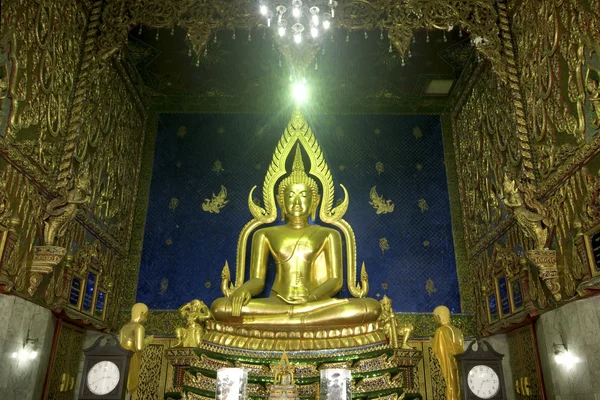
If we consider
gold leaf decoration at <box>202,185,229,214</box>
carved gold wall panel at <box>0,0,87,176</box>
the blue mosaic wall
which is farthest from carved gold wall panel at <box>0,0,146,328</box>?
gold leaf decoration at <box>202,185,229,214</box>

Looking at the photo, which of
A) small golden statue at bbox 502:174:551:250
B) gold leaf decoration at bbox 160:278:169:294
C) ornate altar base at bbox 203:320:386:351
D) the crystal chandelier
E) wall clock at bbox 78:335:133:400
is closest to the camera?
wall clock at bbox 78:335:133:400

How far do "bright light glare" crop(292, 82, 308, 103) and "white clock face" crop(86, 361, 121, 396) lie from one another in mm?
4273

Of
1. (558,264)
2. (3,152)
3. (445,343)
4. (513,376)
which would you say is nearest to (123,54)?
(3,152)

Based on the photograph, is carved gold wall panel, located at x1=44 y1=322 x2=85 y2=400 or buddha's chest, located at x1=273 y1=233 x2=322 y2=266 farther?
buddha's chest, located at x1=273 y1=233 x2=322 y2=266

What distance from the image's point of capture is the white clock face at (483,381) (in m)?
3.04

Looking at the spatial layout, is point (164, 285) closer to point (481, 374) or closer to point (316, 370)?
point (316, 370)

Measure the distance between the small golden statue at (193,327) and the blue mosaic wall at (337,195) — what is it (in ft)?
4.02

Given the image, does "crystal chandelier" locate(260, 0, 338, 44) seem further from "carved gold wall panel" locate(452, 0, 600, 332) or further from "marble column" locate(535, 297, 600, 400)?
"marble column" locate(535, 297, 600, 400)

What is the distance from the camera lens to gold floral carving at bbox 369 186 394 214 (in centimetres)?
609

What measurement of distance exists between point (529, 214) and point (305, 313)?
2187 millimetres

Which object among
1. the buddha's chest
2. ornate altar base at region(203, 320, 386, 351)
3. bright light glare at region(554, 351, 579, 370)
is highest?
the buddha's chest

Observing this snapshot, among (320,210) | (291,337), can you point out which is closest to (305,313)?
(291,337)

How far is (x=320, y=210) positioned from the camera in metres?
6.12

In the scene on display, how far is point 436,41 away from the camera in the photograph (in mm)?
5516
